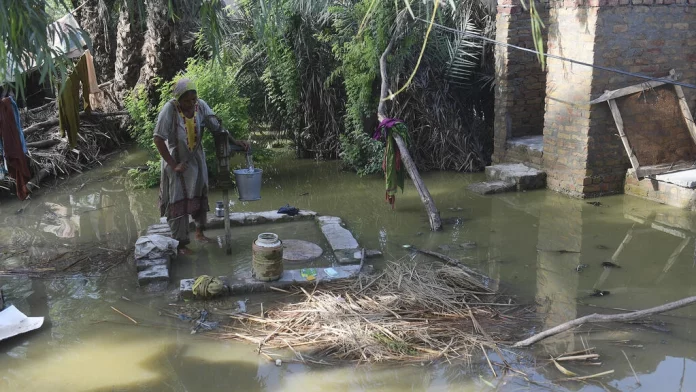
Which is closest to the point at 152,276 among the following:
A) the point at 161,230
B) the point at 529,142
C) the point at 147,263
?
the point at 147,263

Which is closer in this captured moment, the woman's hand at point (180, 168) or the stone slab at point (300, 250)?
the woman's hand at point (180, 168)

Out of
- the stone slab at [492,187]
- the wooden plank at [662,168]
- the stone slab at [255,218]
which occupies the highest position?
the wooden plank at [662,168]

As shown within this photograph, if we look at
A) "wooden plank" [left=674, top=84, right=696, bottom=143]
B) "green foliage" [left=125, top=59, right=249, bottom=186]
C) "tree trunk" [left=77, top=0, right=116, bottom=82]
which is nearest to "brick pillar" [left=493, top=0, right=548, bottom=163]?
"wooden plank" [left=674, top=84, right=696, bottom=143]

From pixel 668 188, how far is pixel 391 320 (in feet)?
15.6

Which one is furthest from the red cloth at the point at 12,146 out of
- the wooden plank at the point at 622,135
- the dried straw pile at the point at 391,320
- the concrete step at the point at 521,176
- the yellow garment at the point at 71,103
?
the wooden plank at the point at 622,135

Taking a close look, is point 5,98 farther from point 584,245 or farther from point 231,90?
point 584,245

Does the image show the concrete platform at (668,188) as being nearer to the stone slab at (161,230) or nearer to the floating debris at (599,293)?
the floating debris at (599,293)

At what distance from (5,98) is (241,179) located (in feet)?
7.95

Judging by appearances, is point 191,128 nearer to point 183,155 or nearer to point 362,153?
point 183,155

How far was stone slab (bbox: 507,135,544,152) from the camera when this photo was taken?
9086mm

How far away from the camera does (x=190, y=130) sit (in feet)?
20.0

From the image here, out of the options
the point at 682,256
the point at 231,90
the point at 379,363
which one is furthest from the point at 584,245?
the point at 231,90

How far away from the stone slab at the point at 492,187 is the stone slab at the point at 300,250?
9.81 feet

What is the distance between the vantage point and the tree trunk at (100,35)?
1341 centimetres
